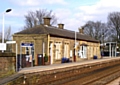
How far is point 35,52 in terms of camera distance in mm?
36750

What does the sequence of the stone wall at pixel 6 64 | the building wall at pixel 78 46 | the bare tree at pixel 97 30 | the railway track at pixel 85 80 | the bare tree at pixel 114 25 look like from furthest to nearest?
the bare tree at pixel 97 30
the bare tree at pixel 114 25
the building wall at pixel 78 46
the railway track at pixel 85 80
the stone wall at pixel 6 64

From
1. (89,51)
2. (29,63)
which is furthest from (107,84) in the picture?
(89,51)

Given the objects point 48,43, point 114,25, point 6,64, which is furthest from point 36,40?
point 114,25

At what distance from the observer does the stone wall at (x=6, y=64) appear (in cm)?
1769

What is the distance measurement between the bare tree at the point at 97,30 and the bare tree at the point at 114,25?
9.00 feet

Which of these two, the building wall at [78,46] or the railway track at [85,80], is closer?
the railway track at [85,80]

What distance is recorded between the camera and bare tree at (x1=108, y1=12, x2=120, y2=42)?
9744 cm

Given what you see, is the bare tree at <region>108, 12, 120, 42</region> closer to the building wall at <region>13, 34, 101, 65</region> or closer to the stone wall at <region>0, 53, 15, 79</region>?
the building wall at <region>13, 34, 101, 65</region>

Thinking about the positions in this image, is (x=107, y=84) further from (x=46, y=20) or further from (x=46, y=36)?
(x=46, y=20)

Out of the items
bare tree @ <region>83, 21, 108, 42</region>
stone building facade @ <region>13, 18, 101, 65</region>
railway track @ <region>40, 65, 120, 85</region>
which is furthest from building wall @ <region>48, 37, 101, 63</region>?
bare tree @ <region>83, 21, 108, 42</region>

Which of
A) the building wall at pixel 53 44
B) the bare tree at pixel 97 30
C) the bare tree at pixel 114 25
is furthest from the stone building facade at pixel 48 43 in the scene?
the bare tree at pixel 97 30

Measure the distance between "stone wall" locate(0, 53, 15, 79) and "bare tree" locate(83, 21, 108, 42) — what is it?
82661 millimetres

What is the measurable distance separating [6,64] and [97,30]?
87.5 metres

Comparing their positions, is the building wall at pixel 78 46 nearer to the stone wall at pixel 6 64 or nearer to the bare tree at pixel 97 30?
the stone wall at pixel 6 64
